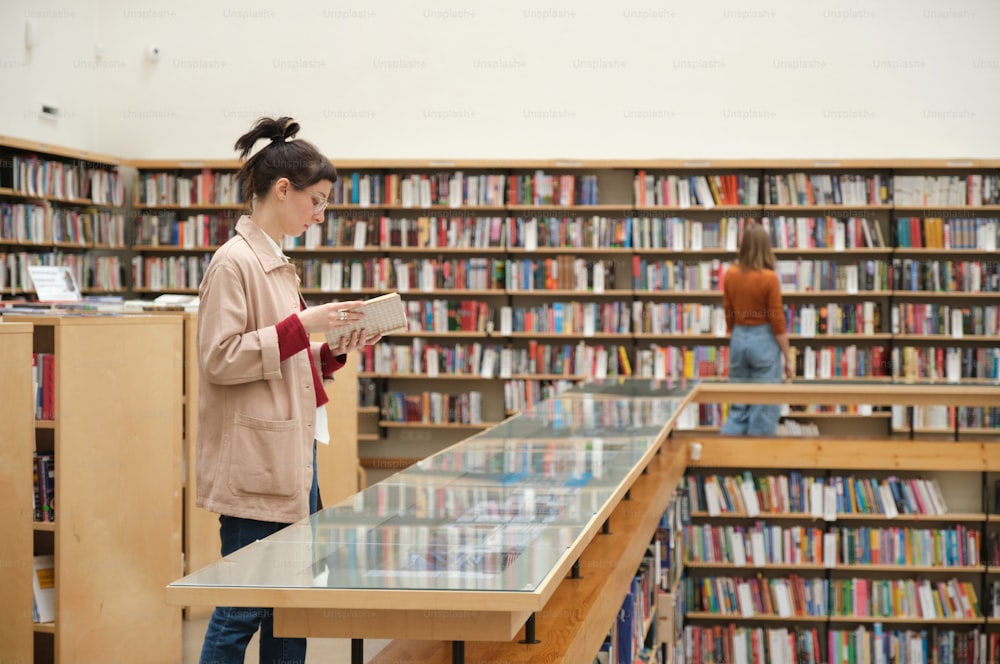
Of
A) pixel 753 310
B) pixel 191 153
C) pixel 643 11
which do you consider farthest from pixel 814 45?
pixel 191 153

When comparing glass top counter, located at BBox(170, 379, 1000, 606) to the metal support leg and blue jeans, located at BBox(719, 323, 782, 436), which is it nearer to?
the metal support leg

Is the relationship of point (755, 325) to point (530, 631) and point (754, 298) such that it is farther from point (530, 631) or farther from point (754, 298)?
point (530, 631)

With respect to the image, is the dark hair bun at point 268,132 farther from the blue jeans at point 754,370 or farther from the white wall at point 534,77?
the white wall at point 534,77

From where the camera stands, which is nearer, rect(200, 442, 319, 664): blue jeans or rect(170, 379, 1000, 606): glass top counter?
rect(170, 379, 1000, 606): glass top counter

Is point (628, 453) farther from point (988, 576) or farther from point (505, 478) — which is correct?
point (988, 576)

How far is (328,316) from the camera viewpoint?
228cm

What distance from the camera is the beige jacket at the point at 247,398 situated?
2.17m

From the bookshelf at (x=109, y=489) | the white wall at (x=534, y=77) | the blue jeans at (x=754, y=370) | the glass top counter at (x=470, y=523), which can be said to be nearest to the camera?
the glass top counter at (x=470, y=523)

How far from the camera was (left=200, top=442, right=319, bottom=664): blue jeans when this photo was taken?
214cm

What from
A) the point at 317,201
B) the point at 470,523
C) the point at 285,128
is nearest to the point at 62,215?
the point at 285,128

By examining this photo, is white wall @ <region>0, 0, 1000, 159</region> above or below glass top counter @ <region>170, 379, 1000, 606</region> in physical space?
above

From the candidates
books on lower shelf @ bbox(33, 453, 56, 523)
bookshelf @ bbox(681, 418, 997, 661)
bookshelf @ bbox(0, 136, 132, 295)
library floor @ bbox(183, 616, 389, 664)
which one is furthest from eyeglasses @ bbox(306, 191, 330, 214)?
bookshelf @ bbox(0, 136, 132, 295)

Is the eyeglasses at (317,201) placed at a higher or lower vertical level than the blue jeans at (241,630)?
higher

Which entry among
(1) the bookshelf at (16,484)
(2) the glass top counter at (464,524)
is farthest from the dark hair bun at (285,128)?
(1) the bookshelf at (16,484)
